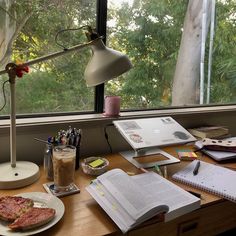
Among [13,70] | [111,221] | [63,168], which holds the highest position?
[13,70]

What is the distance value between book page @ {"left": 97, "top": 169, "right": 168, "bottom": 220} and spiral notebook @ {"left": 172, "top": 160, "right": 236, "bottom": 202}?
0.26 m

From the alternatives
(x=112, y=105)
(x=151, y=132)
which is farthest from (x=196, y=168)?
(x=112, y=105)

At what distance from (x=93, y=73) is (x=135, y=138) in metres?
0.41

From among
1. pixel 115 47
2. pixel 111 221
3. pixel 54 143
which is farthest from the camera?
pixel 115 47

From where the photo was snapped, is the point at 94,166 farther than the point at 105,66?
Yes

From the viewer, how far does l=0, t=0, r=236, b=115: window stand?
4.36 ft

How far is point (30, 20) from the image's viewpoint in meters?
1.31

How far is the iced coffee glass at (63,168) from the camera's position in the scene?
3.14ft

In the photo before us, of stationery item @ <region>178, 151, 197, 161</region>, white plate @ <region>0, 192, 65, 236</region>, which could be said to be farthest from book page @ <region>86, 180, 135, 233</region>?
stationery item @ <region>178, 151, 197, 161</region>

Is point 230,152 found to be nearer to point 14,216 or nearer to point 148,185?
point 148,185

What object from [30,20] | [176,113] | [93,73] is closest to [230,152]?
[176,113]

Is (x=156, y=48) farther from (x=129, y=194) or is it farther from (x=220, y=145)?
(x=129, y=194)

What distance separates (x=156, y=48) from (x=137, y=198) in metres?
1.20

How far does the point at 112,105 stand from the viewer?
1438mm
